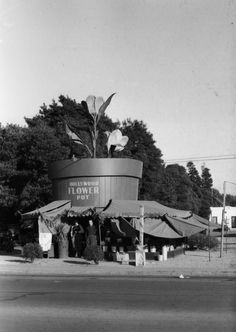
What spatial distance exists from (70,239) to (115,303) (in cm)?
1424

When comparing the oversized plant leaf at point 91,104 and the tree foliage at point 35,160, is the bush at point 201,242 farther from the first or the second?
the oversized plant leaf at point 91,104

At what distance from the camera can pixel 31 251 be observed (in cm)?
2069

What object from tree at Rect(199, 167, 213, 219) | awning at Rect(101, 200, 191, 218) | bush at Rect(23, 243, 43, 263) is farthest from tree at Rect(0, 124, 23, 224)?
tree at Rect(199, 167, 213, 219)

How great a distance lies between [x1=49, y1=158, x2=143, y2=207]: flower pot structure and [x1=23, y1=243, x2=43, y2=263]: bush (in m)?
4.27

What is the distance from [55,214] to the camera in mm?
23406

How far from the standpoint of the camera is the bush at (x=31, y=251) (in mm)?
20656

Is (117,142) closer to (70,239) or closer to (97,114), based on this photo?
(97,114)

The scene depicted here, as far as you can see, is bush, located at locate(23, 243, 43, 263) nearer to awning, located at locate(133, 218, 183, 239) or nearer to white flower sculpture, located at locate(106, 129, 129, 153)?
awning, located at locate(133, 218, 183, 239)

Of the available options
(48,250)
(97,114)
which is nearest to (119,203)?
(48,250)

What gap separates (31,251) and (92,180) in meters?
5.49

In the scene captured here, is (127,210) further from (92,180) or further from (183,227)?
(92,180)

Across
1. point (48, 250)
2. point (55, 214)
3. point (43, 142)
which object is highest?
point (43, 142)

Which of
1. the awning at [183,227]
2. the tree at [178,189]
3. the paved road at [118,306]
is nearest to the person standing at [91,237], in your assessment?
the awning at [183,227]

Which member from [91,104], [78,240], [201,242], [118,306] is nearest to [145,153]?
[201,242]
